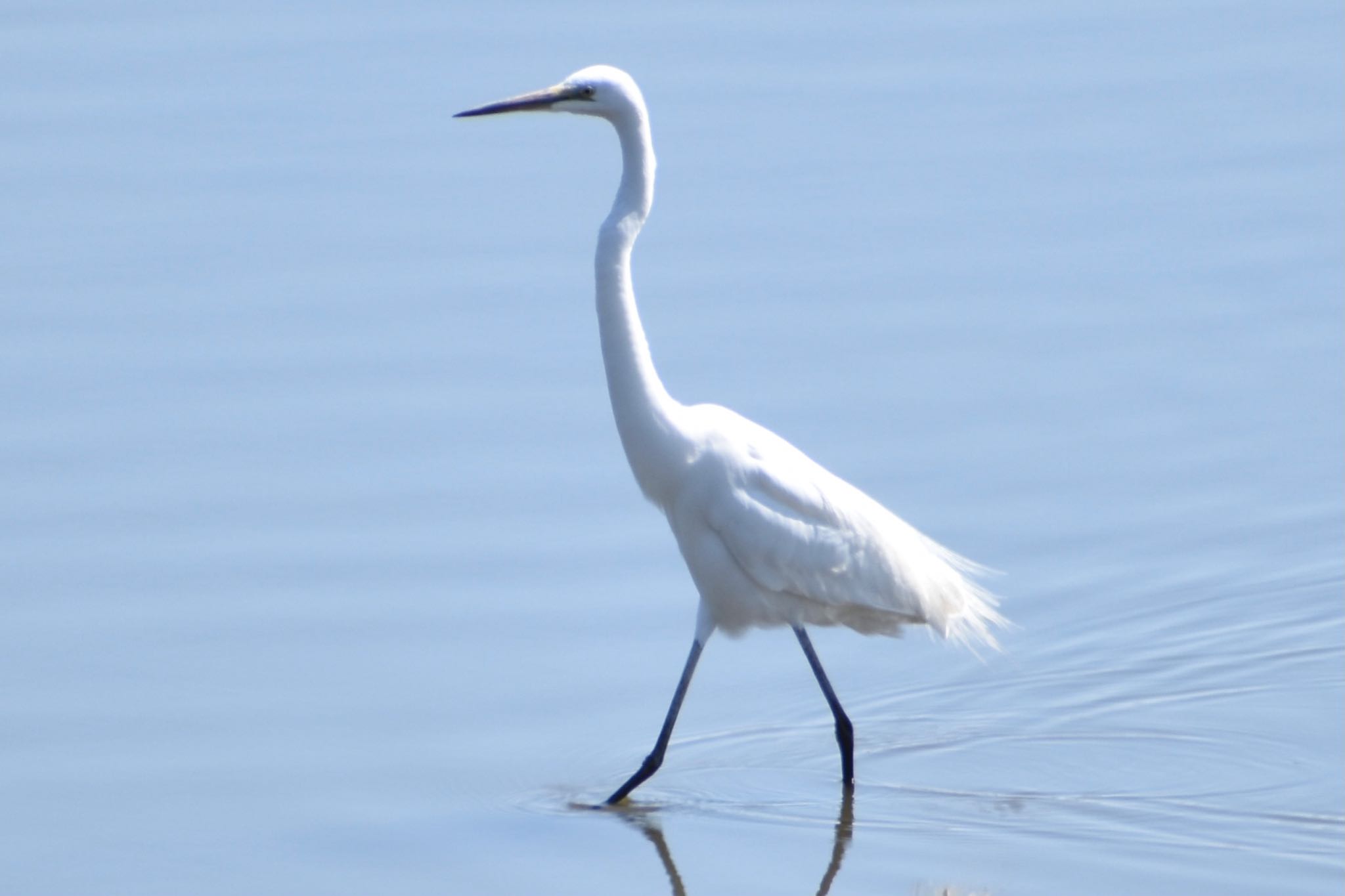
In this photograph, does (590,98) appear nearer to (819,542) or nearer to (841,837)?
(819,542)

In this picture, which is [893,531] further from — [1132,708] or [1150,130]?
[1150,130]

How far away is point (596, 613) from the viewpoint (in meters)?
6.98

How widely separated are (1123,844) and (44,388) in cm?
475

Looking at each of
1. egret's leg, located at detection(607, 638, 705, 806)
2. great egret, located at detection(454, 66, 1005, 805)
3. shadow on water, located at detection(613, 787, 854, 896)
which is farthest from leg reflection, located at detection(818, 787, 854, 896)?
egret's leg, located at detection(607, 638, 705, 806)

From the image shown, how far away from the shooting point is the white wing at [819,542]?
19.3 ft

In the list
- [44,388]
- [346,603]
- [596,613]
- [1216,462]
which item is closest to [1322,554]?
[1216,462]

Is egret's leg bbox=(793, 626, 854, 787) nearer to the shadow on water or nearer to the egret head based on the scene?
the shadow on water

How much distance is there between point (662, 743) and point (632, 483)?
2112mm

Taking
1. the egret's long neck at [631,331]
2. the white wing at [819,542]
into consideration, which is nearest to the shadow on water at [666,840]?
the white wing at [819,542]

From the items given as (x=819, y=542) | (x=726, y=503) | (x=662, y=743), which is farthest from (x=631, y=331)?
(x=662, y=743)

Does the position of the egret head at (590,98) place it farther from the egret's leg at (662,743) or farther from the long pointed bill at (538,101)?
the egret's leg at (662,743)

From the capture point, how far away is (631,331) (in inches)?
226

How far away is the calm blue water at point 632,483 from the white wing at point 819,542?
1.42 feet

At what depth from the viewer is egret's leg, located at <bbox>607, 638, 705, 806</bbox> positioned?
5840mm
